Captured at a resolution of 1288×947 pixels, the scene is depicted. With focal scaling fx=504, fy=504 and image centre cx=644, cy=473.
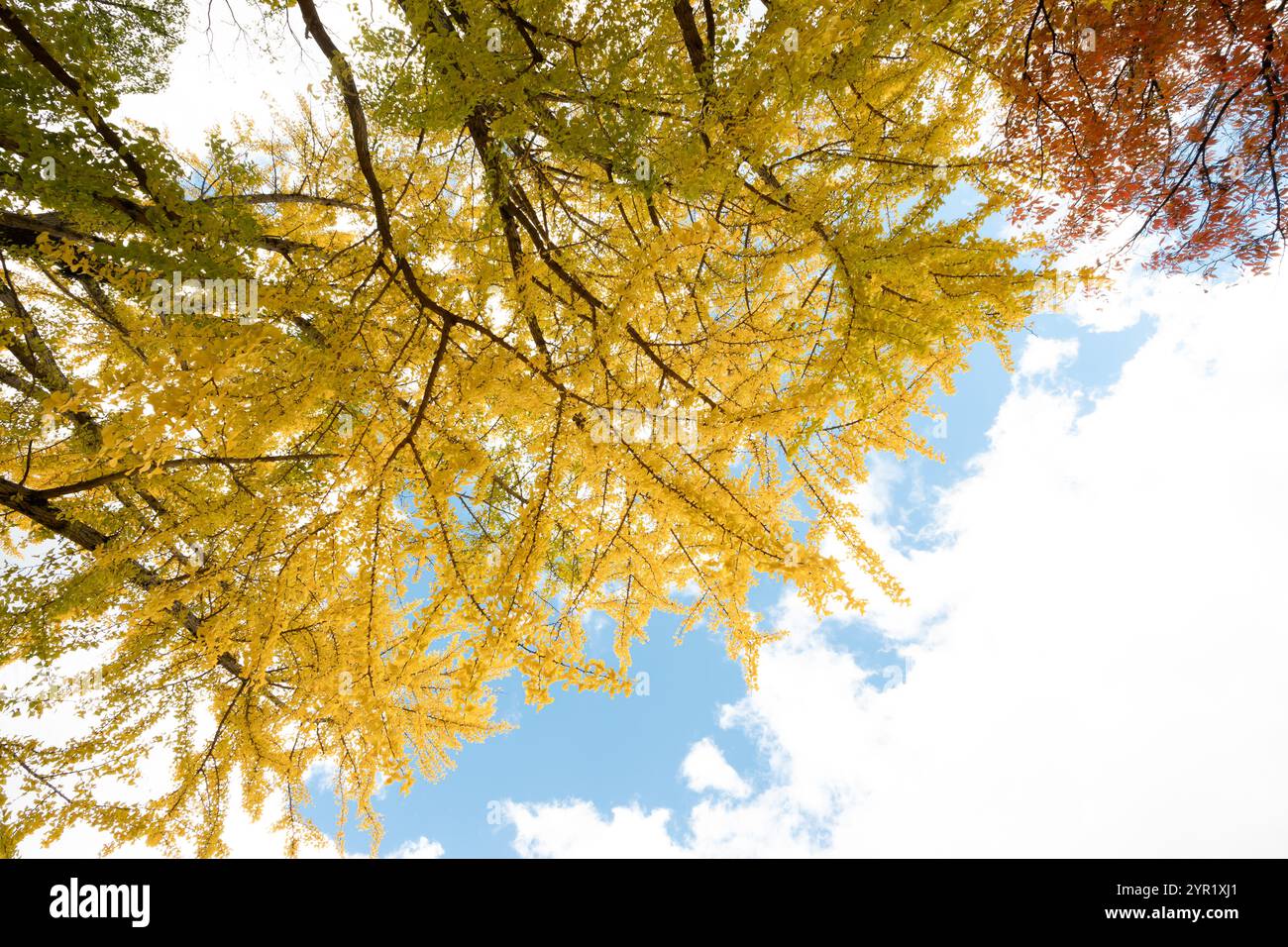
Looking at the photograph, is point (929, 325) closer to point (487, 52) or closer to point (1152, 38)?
point (487, 52)

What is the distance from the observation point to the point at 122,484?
4.04 meters

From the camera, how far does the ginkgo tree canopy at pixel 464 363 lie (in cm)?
220

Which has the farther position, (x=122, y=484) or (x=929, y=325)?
(x=122, y=484)

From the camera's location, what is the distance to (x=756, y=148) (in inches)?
98.3

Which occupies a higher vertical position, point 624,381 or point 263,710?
point 624,381

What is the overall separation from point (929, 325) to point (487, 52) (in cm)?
244

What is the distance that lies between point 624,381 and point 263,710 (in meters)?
3.88

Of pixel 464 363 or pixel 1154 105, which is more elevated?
pixel 1154 105

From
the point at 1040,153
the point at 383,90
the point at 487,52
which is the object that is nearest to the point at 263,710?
the point at 383,90

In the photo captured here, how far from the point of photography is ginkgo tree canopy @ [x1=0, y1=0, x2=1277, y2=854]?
7.22ft

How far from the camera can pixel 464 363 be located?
293 cm
